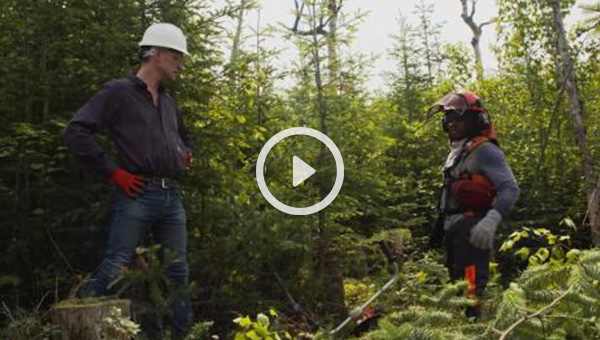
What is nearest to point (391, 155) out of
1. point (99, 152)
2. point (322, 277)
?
point (322, 277)

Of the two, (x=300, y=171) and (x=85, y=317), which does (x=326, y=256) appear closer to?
(x=300, y=171)

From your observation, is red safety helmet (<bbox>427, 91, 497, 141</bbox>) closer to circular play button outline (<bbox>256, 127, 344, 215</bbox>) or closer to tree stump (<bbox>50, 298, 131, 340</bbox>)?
circular play button outline (<bbox>256, 127, 344, 215</bbox>)

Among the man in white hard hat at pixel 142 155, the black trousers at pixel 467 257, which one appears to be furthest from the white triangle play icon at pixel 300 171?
the black trousers at pixel 467 257

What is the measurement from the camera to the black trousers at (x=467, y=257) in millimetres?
5254

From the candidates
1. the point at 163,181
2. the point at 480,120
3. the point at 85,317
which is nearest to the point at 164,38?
the point at 163,181

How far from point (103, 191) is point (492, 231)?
11.5 feet

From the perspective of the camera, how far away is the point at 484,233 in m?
5.09

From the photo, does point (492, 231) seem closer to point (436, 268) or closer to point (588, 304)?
point (436, 268)

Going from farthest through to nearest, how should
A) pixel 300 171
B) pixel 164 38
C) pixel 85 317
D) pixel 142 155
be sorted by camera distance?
1. pixel 300 171
2. pixel 164 38
3. pixel 142 155
4. pixel 85 317

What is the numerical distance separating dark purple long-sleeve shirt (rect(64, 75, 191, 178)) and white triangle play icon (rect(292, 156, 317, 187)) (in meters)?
2.21

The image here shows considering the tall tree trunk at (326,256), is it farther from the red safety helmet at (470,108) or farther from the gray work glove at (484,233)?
the gray work glove at (484,233)

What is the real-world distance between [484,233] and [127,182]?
268cm

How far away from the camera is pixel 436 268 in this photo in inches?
195

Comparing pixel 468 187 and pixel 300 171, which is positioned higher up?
pixel 300 171
